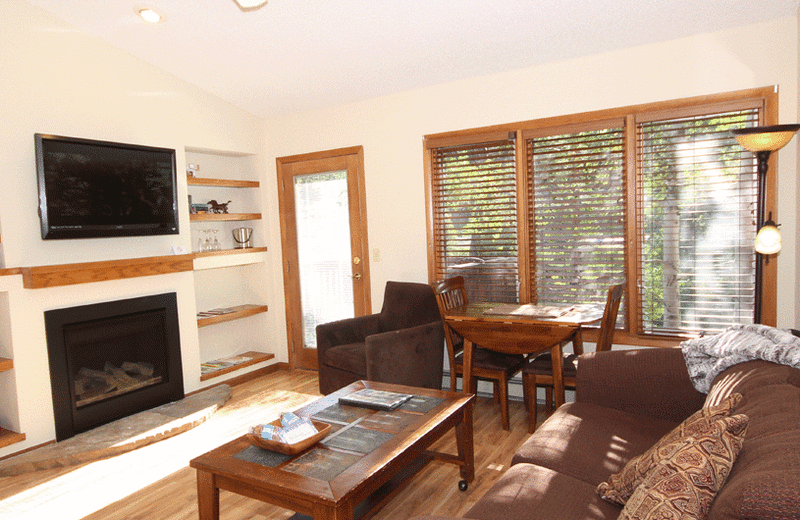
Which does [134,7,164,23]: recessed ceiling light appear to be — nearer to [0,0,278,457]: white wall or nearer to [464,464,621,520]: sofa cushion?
[0,0,278,457]: white wall

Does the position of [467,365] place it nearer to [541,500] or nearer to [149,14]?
[541,500]

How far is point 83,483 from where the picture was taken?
293 centimetres

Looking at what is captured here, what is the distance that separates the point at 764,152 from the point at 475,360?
6.30ft

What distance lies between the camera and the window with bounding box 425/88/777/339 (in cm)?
324

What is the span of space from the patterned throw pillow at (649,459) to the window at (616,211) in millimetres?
1966

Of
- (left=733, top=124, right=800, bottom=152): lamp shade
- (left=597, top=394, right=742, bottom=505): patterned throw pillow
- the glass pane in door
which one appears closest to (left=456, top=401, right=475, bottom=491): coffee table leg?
(left=597, top=394, right=742, bottom=505): patterned throw pillow

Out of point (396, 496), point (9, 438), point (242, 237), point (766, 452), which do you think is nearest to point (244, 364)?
point (242, 237)

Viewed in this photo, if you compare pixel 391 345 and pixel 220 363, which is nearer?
pixel 391 345

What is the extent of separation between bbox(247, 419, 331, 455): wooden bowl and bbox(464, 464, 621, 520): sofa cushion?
685mm

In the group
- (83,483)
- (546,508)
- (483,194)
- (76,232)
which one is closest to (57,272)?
(76,232)

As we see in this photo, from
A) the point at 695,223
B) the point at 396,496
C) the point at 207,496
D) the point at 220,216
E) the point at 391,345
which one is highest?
the point at 220,216

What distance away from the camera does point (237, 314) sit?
468cm

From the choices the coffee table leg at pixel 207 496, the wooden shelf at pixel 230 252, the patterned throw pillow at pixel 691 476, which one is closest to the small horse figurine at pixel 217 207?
the wooden shelf at pixel 230 252

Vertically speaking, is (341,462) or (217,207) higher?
(217,207)
